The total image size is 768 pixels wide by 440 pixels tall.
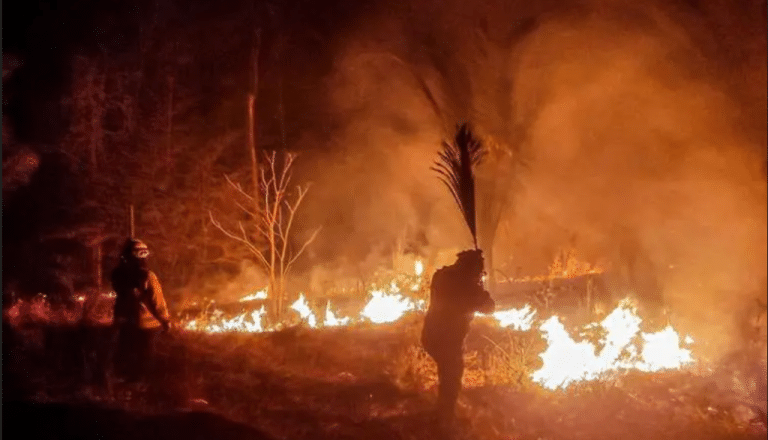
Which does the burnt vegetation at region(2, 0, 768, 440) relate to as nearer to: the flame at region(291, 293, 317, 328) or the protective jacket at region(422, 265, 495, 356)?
the flame at region(291, 293, 317, 328)

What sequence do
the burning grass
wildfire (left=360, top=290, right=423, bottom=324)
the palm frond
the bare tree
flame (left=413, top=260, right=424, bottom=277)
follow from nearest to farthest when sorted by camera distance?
the burning grass, the palm frond, wildfire (left=360, top=290, right=423, bottom=324), the bare tree, flame (left=413, top=260, right=424, bottom=277)

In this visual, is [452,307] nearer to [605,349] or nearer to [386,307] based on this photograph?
[605,349]

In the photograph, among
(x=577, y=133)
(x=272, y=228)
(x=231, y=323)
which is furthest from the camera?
(x=577, y=133)

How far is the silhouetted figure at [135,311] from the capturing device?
891 centimetres

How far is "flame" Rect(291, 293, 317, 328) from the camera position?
39.7ft

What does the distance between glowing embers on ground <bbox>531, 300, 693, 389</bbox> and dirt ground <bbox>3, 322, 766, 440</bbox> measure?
20 cm

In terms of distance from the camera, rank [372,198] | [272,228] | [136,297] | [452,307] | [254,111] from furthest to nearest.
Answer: [372,198] → [254,111] → [272,228] → [136,297] → [452,307]

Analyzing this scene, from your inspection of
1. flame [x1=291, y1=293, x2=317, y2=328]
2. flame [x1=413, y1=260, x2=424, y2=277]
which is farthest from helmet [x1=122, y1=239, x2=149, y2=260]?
flame [x1=413, y1=260, x2=424, y2=277]

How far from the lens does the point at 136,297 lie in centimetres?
893

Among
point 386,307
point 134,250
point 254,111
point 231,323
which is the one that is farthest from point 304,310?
point 254,111

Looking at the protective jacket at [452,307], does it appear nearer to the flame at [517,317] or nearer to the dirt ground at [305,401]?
the dirt ground at [305,401]

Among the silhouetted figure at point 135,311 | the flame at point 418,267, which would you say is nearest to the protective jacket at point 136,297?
the silhouetted figure at point 135,311

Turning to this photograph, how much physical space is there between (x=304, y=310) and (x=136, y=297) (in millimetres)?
4173

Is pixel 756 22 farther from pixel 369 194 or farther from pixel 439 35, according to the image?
pixel 369 194
